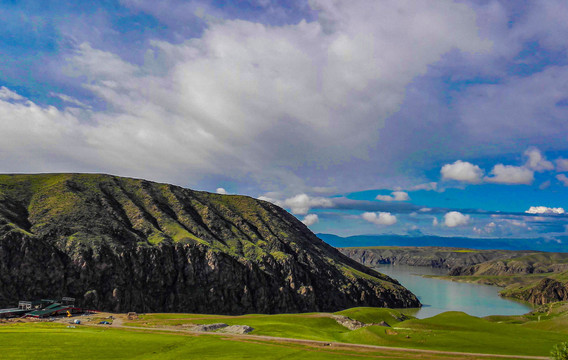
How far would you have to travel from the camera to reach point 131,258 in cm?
14538

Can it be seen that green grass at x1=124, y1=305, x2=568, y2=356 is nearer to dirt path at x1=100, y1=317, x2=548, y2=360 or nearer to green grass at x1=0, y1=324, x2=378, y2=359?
dirt path at x1=100, y1=317, x2=548, y2=360

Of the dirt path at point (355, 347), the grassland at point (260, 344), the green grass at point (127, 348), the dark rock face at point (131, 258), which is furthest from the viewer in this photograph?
the dark rock face at point (131, 258)

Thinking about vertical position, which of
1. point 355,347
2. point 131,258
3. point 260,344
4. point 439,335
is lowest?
point 439,335

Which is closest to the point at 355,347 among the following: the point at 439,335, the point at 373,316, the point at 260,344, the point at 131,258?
the point at 260,344

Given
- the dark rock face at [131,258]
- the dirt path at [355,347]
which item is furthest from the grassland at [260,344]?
the dark rock face at [131,258]

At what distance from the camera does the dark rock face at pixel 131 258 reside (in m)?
128

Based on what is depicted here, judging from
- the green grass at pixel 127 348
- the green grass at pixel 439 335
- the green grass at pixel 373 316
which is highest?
the green grass at pixel 127 348

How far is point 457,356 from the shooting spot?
50406mm

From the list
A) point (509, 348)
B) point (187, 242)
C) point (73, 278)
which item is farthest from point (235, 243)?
point (509, 348)

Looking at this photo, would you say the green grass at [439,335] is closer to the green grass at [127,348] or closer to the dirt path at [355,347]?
the dirt path at [355,347]

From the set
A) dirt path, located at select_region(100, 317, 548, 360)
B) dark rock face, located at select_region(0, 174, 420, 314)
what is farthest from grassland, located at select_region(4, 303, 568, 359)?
dark rock face, located at select_region(0, 174, 420, 314)

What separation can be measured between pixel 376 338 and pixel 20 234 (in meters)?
133

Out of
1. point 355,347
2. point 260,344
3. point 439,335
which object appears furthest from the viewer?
point 439,335

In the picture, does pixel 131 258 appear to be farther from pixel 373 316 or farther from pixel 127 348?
pixel 127 348
